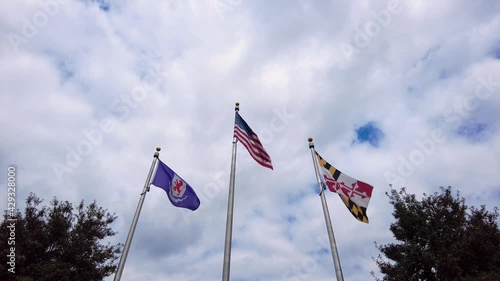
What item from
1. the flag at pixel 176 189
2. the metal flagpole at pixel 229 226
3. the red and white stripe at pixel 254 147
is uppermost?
the red and white stripe at pixel 254 147

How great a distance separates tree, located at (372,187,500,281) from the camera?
80.8 ft

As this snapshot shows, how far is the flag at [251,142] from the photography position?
56.5 feet

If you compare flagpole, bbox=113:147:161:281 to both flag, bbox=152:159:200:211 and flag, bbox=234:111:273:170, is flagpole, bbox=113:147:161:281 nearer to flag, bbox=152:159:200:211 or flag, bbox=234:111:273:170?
flag, bbox=152:159:200:211

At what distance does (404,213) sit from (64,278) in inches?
1138

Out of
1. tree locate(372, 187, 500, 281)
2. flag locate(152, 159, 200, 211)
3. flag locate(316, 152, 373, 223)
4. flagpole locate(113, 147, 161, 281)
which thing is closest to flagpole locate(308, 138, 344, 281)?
flag locate(316, 152, 373, 223)

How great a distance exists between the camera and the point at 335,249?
13.7 meters

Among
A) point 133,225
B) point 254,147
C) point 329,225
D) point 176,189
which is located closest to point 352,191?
point 329,225

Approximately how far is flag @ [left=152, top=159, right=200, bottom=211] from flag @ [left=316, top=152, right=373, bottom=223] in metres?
7.24

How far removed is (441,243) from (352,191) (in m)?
16.6

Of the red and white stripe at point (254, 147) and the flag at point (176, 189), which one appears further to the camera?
the flag at point (176, 189)

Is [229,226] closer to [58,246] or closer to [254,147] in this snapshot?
[254,147]

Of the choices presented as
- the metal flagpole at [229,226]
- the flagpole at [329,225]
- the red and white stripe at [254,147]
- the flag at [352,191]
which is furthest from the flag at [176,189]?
the flag at [352,191]

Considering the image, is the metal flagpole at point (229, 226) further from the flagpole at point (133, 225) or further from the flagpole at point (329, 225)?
the flagpole at point (133, 225)

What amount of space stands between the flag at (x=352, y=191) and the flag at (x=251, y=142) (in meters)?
3.24
